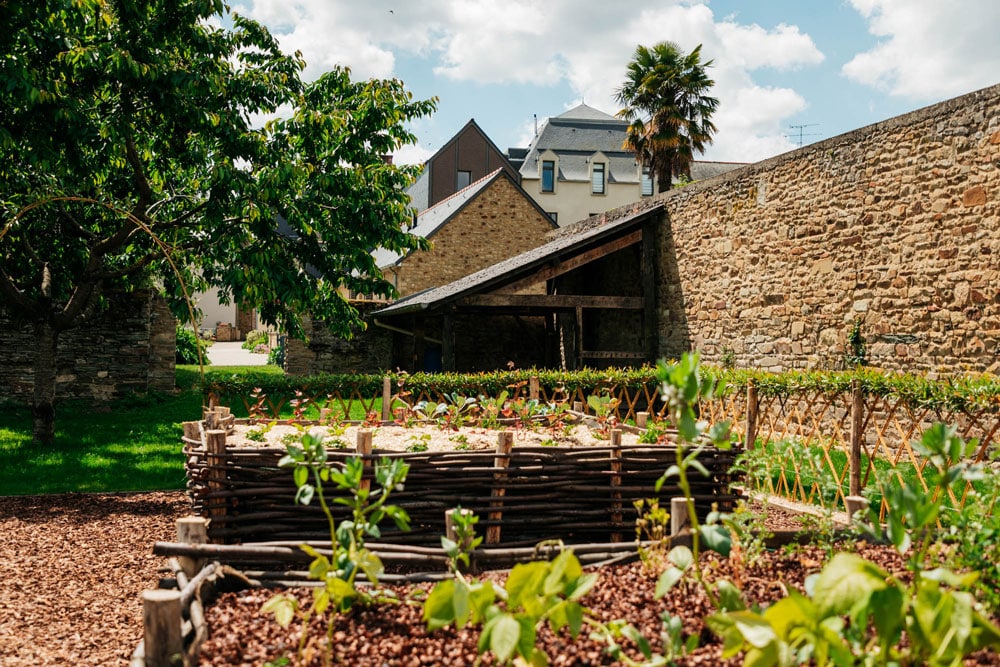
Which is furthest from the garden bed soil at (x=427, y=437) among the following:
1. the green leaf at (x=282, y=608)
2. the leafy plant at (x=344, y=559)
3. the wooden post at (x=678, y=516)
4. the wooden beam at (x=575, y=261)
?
the wooden beam at (x=575, y=261)

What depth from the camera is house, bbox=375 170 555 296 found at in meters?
24.0

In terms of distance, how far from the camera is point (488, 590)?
206 cm

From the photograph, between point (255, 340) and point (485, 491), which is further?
point (255, 340)

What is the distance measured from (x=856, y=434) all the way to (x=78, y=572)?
223 inches

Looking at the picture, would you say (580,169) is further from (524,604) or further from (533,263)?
(524,604)

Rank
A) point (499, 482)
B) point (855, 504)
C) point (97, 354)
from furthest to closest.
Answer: point (97, 354) < point (499, 482) < point (855, 504)

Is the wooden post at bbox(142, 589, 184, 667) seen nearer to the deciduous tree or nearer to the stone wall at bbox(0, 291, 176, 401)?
the deciduous tree

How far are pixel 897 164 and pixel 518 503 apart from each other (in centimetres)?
783

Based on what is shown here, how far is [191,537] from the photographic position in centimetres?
325

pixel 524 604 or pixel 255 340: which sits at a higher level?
pixel 255 340

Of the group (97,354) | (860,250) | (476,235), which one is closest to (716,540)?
(860,250)

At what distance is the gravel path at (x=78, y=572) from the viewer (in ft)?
12.9

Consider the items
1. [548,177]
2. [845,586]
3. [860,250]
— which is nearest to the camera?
[845,586]

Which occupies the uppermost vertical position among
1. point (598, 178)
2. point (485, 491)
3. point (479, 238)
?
point (598, 178)
